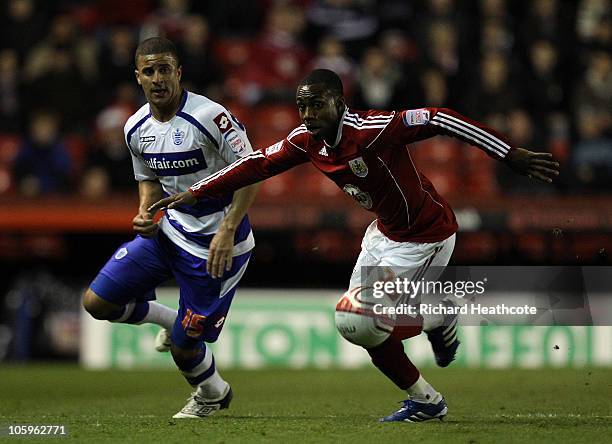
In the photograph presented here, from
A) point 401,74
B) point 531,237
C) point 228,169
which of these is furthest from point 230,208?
point 401,74

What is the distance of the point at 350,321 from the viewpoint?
6.48 meters

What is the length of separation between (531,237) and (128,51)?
19.0 ft

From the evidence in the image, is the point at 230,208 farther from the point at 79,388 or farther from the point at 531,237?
the point at 531,237

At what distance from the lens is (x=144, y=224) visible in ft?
22.8

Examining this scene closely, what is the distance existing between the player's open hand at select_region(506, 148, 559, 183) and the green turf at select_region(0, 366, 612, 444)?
137cm

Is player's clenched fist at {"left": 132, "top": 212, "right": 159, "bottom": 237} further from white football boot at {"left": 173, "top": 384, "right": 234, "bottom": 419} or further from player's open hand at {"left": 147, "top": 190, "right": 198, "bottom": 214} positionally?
white football boot at {"left": 173, "top": 384, "right": 234, "bottom": 419}

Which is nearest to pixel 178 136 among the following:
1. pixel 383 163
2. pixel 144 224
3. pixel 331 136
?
pixel 144 224

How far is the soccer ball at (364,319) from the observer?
254 inches

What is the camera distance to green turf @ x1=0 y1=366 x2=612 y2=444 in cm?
618

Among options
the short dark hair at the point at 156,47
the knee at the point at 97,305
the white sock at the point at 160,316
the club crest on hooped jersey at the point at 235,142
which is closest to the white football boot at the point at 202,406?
the white sock at the point at 160,316

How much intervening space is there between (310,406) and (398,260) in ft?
6.15

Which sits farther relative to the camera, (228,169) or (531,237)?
(531,237)

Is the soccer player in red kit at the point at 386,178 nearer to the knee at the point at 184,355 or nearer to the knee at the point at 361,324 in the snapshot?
the knee at the point at 361,324

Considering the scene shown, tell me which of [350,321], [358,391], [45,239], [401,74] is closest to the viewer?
[350,321]
